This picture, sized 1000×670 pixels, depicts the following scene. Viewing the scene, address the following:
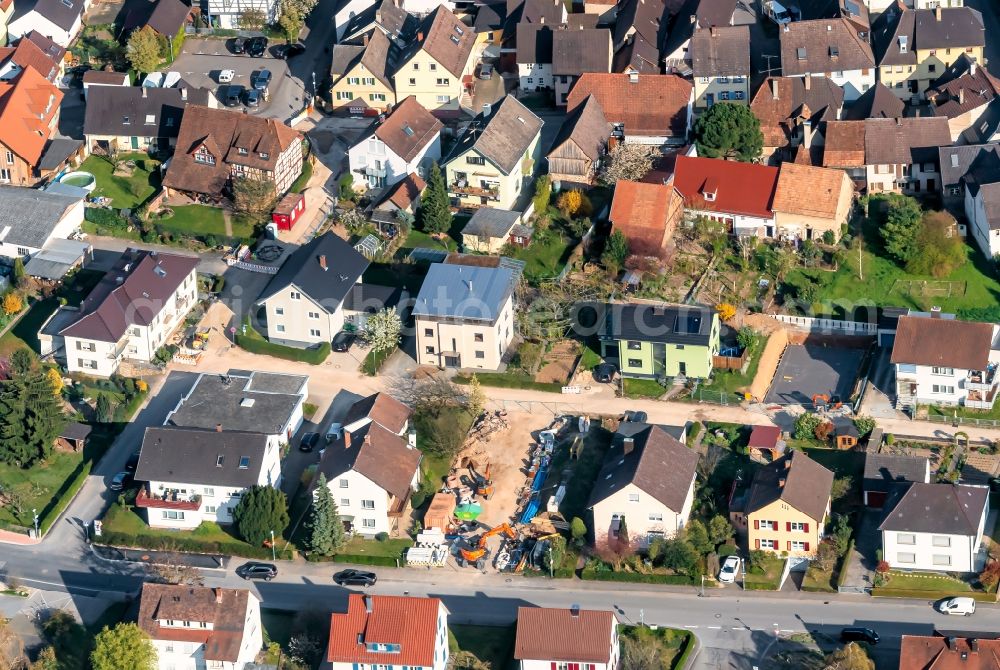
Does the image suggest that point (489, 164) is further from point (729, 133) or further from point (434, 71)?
point (729, 133)

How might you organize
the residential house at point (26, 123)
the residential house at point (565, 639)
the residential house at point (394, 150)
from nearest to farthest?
the residential house at point (565, 639) → the residential house at point (394, 150) → the residential house at point (26, 123)

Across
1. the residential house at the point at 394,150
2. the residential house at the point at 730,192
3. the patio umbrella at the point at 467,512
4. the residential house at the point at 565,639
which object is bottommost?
the residential house at the point at 565,639

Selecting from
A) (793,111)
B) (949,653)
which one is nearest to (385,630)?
(949,653)

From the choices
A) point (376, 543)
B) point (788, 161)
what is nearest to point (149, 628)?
point (376, 543)

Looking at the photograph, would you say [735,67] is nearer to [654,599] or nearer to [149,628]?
[654,599]

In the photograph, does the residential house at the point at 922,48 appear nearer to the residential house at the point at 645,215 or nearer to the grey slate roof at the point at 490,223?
the residential house at the point at 645,215

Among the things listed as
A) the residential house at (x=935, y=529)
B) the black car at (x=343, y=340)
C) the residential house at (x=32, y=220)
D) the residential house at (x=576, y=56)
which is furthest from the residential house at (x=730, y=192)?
the residential house at (x=32, y=220)

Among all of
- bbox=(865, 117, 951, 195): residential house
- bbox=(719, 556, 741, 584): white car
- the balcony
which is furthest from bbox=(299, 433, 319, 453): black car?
bbox=(865, 117, 951, 195): residential house
